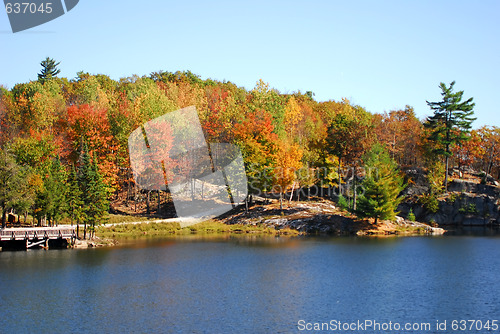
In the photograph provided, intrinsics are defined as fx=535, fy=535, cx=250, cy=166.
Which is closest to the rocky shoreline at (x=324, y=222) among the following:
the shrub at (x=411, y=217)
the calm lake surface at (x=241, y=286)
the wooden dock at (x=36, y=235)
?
the shrub at (x=411, y=217)

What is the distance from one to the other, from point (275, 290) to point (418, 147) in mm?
63742

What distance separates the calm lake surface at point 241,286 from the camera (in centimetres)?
3509

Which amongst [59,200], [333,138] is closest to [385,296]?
[59,200]

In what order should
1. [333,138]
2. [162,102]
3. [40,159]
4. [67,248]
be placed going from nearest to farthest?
1. [67,248]
2. [40,159]
3. [333,138]
4. [162,102]

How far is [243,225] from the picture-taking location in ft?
267

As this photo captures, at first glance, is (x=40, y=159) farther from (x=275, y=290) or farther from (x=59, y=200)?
(x=275, y=290)

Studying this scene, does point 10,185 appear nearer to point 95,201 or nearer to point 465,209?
point 95,201

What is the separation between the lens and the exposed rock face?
88750 millimetres

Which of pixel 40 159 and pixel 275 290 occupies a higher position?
pixel 40 159

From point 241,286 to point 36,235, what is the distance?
96.4ft

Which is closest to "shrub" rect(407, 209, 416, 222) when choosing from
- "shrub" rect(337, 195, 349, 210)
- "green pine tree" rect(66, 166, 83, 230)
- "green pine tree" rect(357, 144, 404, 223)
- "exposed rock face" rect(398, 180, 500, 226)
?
"exposed rock face" rect(398, 180, 500, 226)

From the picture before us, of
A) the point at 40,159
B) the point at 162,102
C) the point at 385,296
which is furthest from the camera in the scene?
the point at 162,102

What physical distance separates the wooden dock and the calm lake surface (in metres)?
2.38

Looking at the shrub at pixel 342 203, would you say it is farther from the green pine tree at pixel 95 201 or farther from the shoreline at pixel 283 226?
the green pine tree at pixel 95 201
